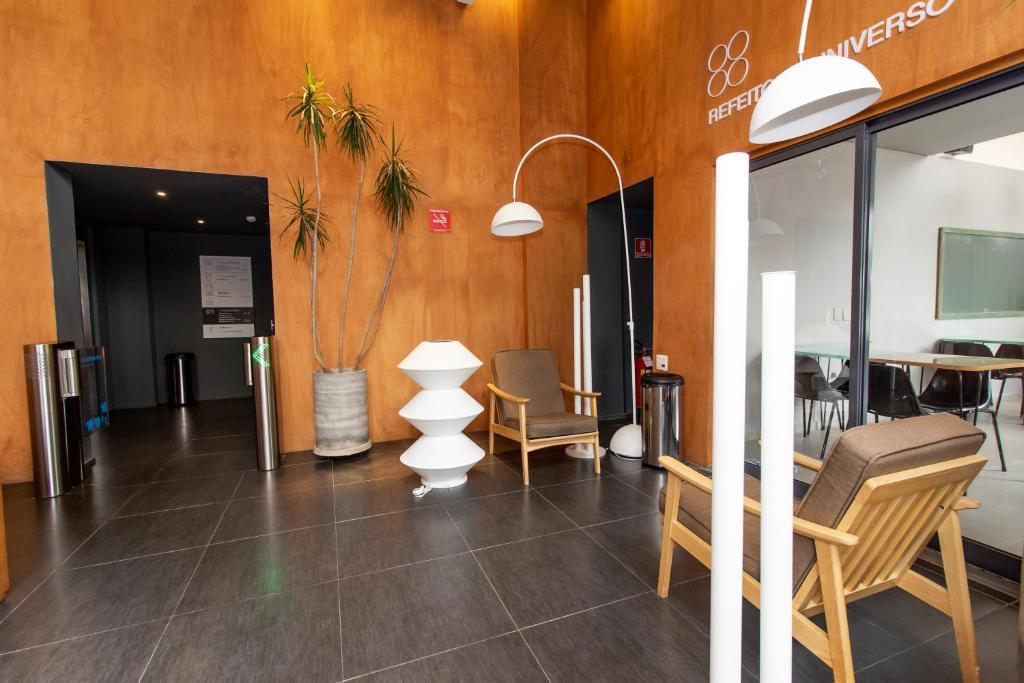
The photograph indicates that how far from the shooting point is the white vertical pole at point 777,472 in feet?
3.53

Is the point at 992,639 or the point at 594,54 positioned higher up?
the point at 594,54

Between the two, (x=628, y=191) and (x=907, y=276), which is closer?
(x=907, y=276)

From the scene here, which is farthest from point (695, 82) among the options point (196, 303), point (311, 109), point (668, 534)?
point (196, 303)

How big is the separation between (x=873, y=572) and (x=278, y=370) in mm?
4558

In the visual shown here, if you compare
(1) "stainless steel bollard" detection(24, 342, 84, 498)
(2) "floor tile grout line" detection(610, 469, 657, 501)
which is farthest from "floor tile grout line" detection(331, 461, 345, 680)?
(2) "floor tile grout line" detection(610, 469, 657, 501)

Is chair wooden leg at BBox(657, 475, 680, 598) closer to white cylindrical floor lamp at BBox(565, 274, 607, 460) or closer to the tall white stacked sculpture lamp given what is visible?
the tall white stacked sculpture lamp

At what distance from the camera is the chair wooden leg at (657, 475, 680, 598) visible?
6.95ft

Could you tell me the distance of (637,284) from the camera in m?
5.97

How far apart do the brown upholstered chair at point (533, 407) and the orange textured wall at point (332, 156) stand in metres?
0.90

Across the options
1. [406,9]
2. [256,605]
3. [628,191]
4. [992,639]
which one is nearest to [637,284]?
[628,191]

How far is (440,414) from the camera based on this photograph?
3.47 metres

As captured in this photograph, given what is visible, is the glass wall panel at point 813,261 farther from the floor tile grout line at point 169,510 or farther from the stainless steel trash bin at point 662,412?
the floor tile grout line at point 169,510

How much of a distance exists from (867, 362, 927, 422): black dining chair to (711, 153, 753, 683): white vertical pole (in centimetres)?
Answer: 226

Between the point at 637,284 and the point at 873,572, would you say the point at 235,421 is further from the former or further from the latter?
the point at 873,572
